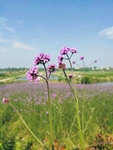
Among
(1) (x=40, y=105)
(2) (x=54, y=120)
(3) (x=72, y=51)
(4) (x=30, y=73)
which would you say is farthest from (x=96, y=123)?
(4) (x=30, y=73)

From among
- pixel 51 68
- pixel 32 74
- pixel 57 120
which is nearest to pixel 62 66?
pixel 51 68

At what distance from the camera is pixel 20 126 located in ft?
15.3

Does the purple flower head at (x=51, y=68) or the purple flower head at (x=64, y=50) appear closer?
the purple flower head at (x=51, y=68)

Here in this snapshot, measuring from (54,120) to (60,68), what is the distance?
2700 mm

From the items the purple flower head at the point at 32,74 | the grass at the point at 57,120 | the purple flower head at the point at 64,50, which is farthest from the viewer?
the grass at the point at 57,120

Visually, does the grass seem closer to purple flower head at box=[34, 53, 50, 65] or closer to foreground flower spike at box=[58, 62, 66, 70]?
foreground flower spike at box=[58, 62, 66, 70]

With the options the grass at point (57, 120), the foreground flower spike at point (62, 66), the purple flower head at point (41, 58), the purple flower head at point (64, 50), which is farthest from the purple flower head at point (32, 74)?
the grass at point (57, 120)

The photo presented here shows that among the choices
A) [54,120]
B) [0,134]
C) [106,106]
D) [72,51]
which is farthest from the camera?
[106,106]

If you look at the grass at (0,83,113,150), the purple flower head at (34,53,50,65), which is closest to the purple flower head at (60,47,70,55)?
the purple flower head at (34,53,50,65)

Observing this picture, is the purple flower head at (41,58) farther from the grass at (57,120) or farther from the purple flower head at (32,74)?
the grass at (57,120)

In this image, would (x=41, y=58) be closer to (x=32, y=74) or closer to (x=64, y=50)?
(x=32, y=74)

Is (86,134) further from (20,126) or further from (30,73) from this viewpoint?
(30,73)

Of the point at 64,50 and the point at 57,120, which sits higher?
the point at 64,50

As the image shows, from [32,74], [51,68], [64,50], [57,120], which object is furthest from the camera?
[57,120]
